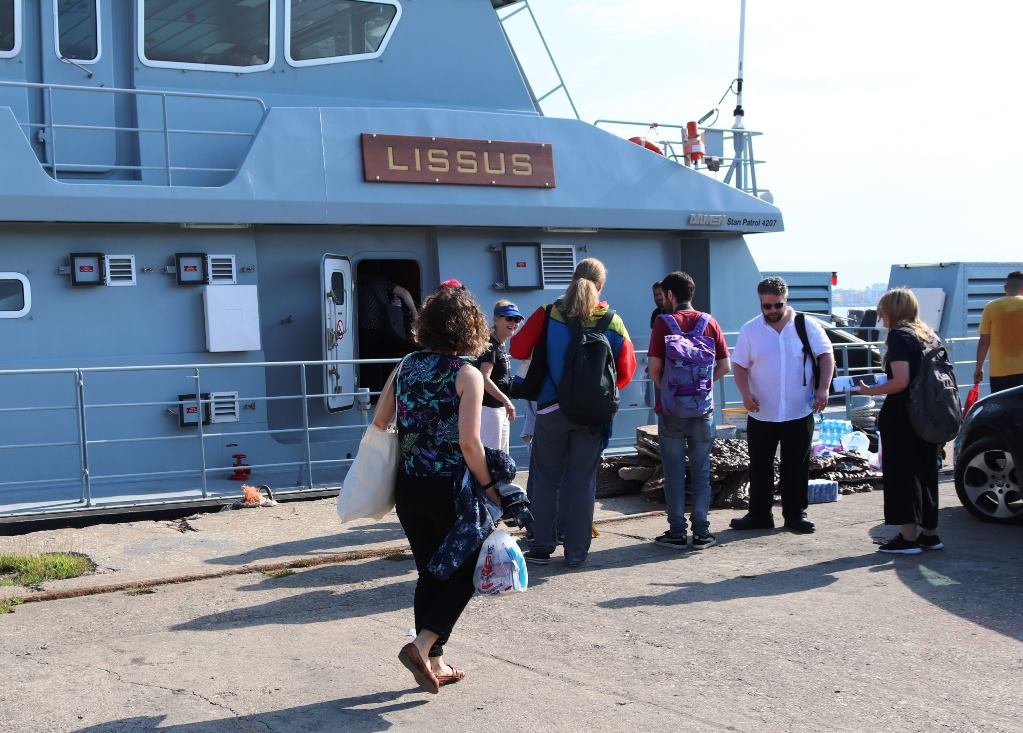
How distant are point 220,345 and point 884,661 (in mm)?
6147

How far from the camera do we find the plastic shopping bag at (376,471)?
468 cm

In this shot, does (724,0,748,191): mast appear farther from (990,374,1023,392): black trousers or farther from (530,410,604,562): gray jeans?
(530,410,604,562): gray jeans

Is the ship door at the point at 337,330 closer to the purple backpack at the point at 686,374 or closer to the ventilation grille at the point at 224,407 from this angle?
the ventilation grille at the point at 224,407

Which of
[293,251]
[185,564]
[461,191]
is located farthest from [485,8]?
[185,564]

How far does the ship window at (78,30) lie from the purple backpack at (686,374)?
5.58 metres

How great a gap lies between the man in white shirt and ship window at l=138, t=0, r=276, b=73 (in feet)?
17.3

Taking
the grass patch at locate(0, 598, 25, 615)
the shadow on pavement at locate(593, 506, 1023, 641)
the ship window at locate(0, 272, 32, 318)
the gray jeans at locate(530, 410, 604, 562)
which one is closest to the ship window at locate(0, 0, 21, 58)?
the ship window at locate(0, 272, 32, 318)

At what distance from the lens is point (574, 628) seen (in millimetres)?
5516

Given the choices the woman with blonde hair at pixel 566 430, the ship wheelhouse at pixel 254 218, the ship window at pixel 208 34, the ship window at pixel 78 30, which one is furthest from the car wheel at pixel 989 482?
the ship window at pixel 78 30

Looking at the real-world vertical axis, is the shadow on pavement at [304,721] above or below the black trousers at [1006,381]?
below

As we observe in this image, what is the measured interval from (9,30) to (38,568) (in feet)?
16.0

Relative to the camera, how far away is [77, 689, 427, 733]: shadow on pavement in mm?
4168

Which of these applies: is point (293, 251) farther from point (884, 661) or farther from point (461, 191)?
point (884, 661)

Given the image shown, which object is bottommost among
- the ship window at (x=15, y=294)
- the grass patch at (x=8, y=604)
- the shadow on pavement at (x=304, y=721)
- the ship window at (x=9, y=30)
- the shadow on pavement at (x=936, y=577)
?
the shadow on pavement at (x=936, y=577)
